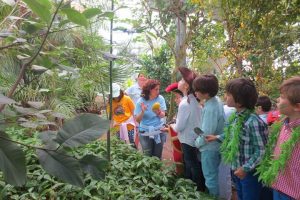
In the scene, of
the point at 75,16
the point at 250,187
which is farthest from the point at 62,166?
the point at 250,187

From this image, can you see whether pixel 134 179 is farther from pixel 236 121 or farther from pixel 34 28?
pixel 34 28

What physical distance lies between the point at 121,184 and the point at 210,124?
0.94 meters

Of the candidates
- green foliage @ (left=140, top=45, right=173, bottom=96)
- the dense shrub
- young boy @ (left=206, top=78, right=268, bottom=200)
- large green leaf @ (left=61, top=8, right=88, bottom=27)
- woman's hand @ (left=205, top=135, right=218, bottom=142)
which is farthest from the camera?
green foliage @ (left=140, top=45, right=173, bottom=96)

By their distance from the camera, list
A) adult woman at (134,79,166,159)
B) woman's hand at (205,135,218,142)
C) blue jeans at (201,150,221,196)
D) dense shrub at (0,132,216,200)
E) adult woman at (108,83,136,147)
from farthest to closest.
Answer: adult woman at (108,83,136,147), adult woman at (134,79,166,159), blue jeans at (201,150,221,196), woman's hand at (205,135,218,142), dense shrub at (0,132,216,200)

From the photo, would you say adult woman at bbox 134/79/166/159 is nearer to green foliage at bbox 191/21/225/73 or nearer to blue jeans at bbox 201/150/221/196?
blue jeans at bbox 201/150/221/196

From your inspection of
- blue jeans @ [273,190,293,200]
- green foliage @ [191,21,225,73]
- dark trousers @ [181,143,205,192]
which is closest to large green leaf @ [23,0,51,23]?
blue jeans @ [273,190,293,200]

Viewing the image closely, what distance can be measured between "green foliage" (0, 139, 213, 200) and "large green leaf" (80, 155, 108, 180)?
4.35ft

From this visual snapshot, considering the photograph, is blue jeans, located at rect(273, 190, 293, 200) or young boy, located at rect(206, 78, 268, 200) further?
young boy, located at rect(206, 78, 268, 200)

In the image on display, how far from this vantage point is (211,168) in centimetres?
306

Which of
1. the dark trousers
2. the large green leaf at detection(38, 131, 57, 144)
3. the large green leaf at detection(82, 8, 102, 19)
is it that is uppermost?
the large green leaf at detection(82, 8, 102, 19)

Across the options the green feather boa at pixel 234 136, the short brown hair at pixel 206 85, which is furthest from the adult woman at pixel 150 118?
the green feather boa at pixel 234 136

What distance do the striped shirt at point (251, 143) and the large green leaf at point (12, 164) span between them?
6.55ft

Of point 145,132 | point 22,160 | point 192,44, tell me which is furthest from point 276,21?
point 192,44

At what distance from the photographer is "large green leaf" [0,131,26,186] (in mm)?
624
